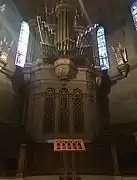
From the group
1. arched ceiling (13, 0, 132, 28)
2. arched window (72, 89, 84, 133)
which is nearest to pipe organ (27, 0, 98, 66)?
arched ceiling (13, 0, 132, 28)

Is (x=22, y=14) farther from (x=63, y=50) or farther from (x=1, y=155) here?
(x=1, y=155)

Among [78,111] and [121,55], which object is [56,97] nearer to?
[78,111]

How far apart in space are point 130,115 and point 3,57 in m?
6.03

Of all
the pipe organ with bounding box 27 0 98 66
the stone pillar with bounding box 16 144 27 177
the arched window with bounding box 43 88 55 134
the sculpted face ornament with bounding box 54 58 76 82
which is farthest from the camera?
the pipe organ with bounding box 27 0 98 66

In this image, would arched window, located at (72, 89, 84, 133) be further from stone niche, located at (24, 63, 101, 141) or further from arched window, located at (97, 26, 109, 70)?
arched window, located at (97, 26, 109, 70)

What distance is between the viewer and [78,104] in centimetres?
980

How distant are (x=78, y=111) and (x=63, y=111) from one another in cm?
61

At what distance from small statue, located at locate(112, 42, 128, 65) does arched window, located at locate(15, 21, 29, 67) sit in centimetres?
460

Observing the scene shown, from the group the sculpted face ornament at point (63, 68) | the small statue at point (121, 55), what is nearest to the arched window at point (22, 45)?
the sculpted face ornament at point (63, 68)

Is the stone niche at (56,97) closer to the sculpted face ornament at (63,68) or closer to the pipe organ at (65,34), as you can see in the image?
the sculpted face ornament at (63,68)

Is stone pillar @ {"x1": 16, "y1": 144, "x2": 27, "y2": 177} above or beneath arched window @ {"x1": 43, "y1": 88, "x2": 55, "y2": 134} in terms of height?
beneath

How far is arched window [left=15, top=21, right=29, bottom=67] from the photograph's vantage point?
12.1 m

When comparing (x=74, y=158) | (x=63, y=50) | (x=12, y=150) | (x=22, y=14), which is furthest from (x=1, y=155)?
(x=22, y=14)

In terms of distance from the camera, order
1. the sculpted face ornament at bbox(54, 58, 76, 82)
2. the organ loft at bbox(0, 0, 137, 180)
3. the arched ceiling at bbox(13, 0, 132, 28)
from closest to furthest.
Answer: the organ loft at bbox(0, 0, 137, 180)
the sculpted face ornament at bbox(54, 58, 76, 82)
the arched ceiling at bbox(13, 0, 132, 28)
